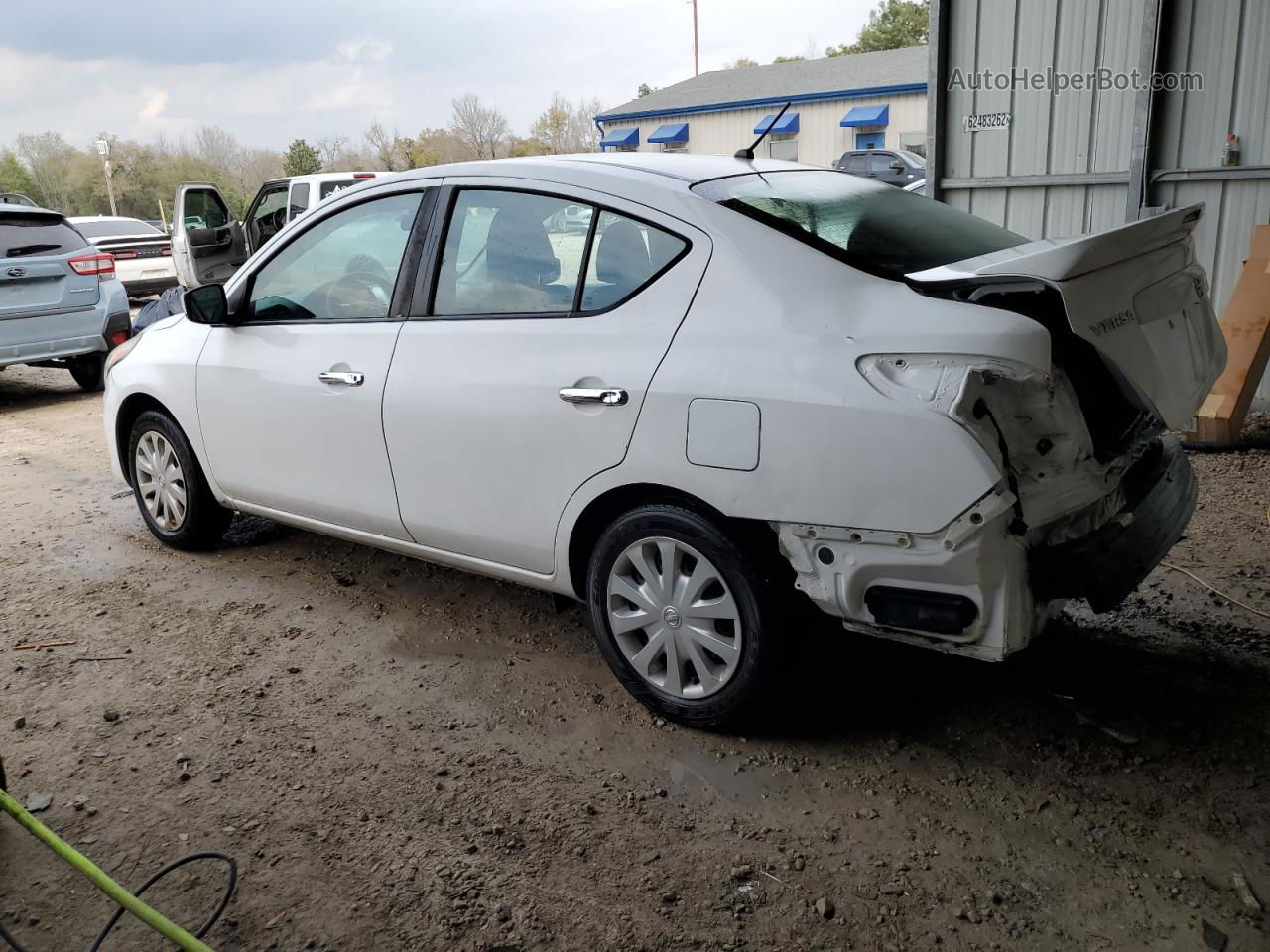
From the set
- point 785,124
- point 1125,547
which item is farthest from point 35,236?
point 785,124

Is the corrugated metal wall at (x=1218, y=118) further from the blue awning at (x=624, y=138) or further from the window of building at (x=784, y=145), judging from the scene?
the blue awning at (x=624, y=138)

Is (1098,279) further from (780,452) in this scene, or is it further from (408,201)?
(408,201)

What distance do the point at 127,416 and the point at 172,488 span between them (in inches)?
18.1

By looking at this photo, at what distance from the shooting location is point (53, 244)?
8.60 meters

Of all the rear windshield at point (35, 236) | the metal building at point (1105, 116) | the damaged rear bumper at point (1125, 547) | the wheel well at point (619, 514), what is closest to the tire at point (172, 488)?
the wheel well at point (619, 514)

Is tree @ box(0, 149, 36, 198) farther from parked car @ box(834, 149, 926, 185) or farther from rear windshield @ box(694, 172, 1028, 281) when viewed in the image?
rear windshield @ box(694, 172, 1028, 281)

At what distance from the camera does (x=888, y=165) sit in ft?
67.7

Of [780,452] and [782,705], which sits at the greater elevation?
[780,452]

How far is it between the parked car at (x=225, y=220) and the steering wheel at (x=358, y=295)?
893 centimetres

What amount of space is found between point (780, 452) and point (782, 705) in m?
0.86

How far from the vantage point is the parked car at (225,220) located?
12.4m

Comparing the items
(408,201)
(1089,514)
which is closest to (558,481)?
(408,201)

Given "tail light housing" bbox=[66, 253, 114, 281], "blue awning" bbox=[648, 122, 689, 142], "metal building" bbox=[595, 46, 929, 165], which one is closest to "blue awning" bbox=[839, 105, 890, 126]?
"metal building" bbox=[595, 46, 929, 165]

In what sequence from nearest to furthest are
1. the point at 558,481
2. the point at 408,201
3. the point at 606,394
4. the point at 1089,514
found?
the point at 1089,514
the point at 606,394
the point at 558,481
the point at 408,201
